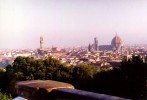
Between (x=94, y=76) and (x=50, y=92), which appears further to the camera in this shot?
(x=94, y=76)

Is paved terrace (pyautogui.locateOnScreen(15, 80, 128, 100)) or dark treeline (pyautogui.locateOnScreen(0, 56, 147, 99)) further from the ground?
paved terrace (pyautogui.locateOnScreen(15, 80, 128, 100))

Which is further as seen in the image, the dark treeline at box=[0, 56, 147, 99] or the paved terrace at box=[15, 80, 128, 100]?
the dark treeline at box=[0, 56, 147, 99]

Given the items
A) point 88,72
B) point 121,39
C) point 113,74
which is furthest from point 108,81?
point 121,39

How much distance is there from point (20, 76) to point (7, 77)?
1695 millimetres

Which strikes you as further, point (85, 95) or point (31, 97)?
point (31, 97)

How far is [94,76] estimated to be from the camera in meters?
13.0

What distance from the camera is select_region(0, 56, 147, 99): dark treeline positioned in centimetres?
1152

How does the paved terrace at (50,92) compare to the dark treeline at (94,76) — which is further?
the dark treeline at (94,76)

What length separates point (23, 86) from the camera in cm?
74

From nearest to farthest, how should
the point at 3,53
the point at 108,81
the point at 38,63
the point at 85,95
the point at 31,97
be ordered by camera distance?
the point at 85,95, the point at 31,97, the point at 108,81, the point at 38,63, the point at 3,53

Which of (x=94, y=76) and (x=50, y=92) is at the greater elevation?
(x=50, y=92)

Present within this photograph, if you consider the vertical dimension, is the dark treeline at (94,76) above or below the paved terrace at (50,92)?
below

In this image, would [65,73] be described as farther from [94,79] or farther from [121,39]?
[121,39]

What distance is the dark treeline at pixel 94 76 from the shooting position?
11.5 metres
